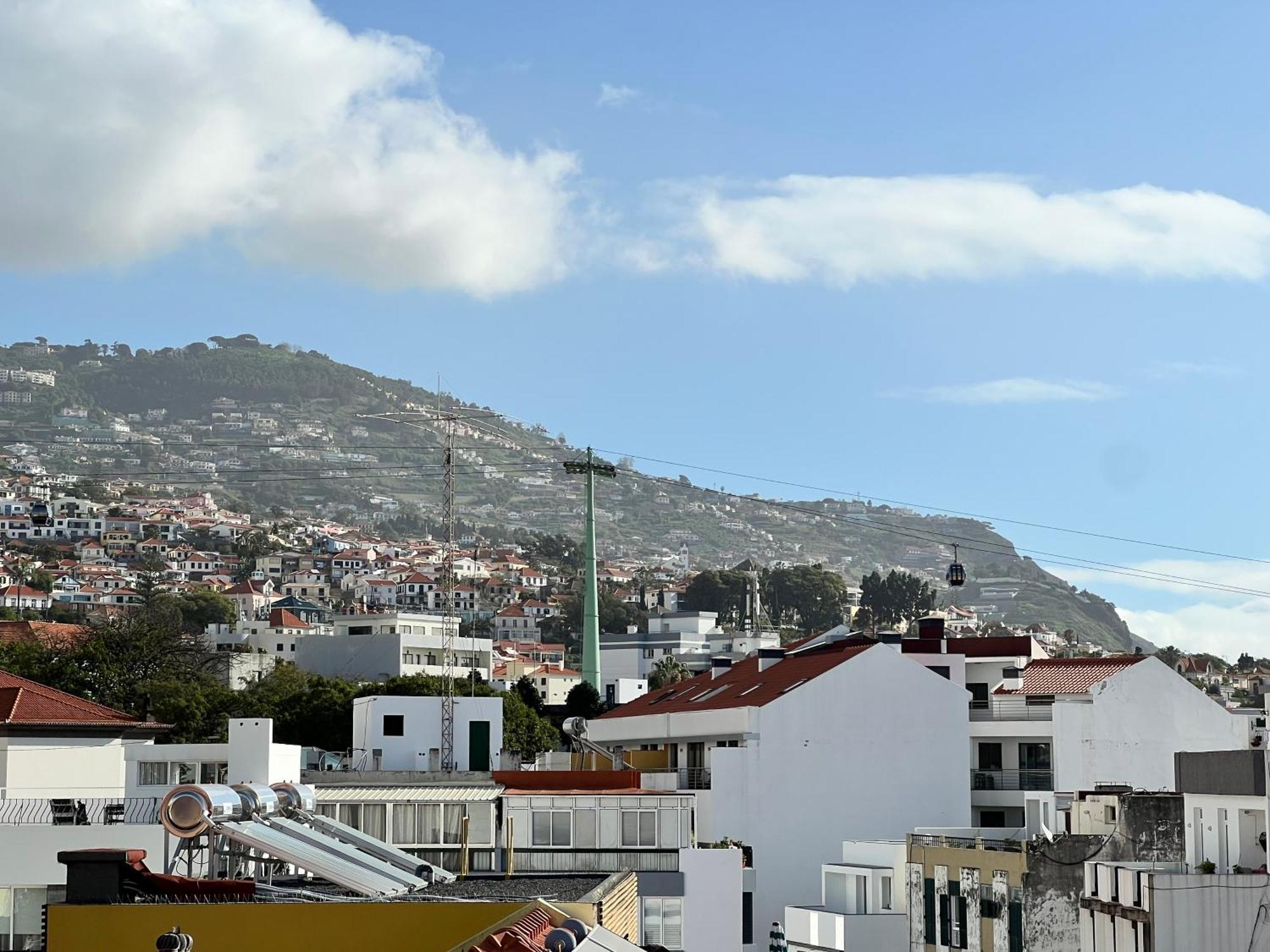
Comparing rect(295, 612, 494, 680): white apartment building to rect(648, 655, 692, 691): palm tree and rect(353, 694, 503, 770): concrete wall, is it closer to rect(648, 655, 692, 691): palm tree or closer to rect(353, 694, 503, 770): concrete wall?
rect(648, 655, 692, 691): palm tree

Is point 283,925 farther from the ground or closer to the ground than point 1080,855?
farther from the ground

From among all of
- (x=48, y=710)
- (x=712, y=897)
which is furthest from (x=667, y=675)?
(x=712, y=897)

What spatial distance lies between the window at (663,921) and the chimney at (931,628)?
113 feet

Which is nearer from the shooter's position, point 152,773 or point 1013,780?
point 152,773

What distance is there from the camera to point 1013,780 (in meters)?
65.6

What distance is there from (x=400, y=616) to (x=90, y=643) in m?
76.7

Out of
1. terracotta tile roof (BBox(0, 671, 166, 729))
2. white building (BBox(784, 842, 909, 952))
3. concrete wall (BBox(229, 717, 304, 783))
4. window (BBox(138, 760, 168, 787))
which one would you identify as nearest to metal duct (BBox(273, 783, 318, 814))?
concrete wall (BBox(229, 717, 304, 783))

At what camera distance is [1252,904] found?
3209 centimetres

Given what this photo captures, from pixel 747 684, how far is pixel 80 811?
107ft

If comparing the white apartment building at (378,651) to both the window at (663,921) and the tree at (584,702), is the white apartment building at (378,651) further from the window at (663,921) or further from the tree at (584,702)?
the window at (663,921)

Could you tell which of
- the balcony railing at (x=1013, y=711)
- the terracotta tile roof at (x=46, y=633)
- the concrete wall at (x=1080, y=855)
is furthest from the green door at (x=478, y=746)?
the terracotta tile roof at (x=46, y=633)

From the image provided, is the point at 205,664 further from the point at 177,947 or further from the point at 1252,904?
the point at 177,947

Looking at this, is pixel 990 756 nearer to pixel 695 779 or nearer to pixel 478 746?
pixel 695 779

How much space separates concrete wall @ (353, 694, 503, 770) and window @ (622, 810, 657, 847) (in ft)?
62.3
